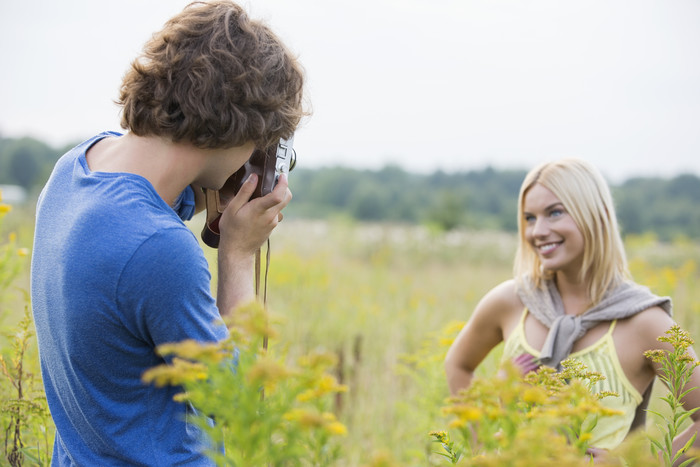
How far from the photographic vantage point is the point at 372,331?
5012mm

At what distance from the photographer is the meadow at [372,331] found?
208 cm

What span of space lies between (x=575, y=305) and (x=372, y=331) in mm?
2800

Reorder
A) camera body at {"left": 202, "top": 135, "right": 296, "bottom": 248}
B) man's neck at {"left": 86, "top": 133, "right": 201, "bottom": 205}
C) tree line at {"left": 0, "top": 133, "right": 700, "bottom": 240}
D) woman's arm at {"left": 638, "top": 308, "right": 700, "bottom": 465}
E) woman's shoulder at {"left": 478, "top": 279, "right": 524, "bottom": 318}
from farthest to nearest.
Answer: tree line at {"left": 0, "top": 133, "right": 700, "bottom": 240} → woman's shoulder at {"left": 478, "top": 279, "right": 524, "bottom": 318} → woman's arm at {"left": 638, "top": 308, "right": 700, "bottom": 465} → camera body at {"left": 202, "top": 135, "right": 296, "bottom": 248} → man's neck at {"left": 86, "top": 133, "right": 201, "bottom": 205}

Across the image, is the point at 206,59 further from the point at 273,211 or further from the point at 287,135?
the point at 273,211

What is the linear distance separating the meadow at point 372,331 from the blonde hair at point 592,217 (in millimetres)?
735

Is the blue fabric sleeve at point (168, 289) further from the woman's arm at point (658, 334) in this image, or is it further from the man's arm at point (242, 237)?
the woman's arm at point (658, 334)

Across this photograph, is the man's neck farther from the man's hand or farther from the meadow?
the meadow

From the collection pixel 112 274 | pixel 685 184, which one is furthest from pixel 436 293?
pixel 685 184

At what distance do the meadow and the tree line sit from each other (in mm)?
7612

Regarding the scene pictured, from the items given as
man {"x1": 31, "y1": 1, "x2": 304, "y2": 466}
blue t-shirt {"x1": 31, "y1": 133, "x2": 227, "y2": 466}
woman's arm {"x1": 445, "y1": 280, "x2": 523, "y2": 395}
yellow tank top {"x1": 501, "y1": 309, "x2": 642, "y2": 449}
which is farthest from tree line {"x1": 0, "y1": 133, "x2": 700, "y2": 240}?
blue t-shirt {"x1": 31, "y1": 133, "x2": 227, "y2": 466}

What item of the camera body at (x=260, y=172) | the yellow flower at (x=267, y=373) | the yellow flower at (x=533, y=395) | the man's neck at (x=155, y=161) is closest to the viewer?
the yellow flower at (x=267, y=373)

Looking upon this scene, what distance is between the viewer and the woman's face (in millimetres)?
2342

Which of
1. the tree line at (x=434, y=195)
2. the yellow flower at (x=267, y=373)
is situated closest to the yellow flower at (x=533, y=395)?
the yellow flower at (x=267, y=373)

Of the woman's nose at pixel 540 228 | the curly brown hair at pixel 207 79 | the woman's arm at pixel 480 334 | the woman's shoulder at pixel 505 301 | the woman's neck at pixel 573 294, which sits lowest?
the woman's arm at pixel 480 334
